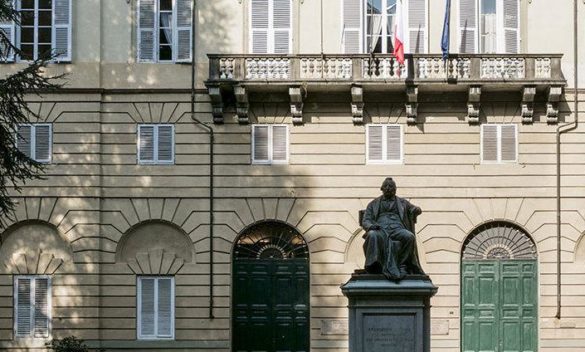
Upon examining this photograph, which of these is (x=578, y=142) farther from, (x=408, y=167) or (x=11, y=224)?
(x=11, y=224)

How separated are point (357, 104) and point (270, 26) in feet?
10.5

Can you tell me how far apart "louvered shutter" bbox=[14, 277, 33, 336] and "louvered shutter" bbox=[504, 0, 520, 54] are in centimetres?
1416

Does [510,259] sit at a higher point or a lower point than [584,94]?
lower

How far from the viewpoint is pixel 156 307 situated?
37.9m

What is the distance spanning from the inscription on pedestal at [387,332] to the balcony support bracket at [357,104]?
1202 centimetres

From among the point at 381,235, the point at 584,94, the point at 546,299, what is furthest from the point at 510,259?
the point at 381,235

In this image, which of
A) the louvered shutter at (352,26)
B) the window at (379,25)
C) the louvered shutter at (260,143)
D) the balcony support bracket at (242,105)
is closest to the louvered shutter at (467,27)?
the window at (379,25)

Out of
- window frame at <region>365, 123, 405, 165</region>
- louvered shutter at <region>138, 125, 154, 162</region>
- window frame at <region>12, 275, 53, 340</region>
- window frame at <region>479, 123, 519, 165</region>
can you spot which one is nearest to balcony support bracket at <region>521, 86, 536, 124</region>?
window frame at <region>479, 123, 519, 165</region>

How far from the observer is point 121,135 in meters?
38.2

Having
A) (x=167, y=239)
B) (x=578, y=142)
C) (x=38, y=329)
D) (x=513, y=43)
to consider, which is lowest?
(x=38, y=329)

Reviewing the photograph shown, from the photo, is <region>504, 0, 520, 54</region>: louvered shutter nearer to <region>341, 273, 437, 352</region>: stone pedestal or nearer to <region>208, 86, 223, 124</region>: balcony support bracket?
<region>208, 86, 223, 124</region>: balcony support bracket

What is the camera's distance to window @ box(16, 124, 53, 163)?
37875 millimetres

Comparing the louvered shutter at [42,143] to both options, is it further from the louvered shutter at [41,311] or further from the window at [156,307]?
the window at [156,307]

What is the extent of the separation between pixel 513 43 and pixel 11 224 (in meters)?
14.1
